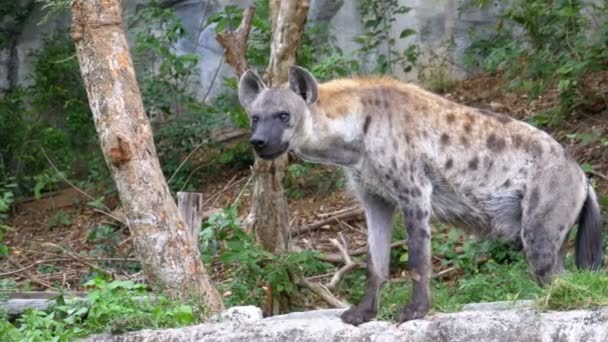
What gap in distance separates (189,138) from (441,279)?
3680mm

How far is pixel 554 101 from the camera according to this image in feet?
34.0

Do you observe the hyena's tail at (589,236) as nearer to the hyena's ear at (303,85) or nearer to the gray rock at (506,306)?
the gray rock at (506,306)

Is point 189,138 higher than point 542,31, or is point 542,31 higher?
point 542,31

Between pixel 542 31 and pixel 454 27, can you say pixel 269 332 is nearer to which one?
pixel 542 31

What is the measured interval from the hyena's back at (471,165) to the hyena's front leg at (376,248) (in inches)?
6.6

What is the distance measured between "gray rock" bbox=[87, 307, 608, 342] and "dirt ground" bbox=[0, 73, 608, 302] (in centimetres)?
234

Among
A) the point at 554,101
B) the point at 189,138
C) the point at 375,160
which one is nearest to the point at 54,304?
the point at 375,160

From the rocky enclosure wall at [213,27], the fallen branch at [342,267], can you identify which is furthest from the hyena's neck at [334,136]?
→ the rocky enclosure wall at [213,27]

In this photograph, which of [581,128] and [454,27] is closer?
[581,128]

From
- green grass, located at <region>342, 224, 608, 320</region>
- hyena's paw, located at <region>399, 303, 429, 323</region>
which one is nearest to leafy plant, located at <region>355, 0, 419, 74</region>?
green grass, located at <region>342, 224, 608, 320</region>

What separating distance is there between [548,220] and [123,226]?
17.4ft

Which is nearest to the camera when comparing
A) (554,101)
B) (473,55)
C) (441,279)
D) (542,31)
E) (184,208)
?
(184,208)

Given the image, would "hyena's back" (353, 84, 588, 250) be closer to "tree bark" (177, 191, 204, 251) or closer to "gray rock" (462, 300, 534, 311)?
"gray rock" (462, 300, 534, 311)

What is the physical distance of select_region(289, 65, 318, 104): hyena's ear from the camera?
5.80 metres
